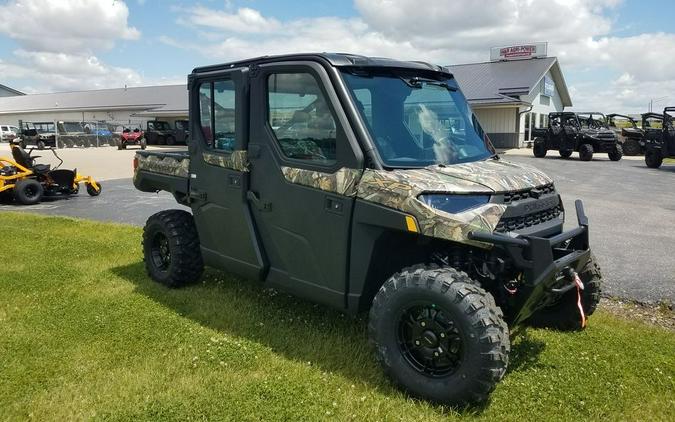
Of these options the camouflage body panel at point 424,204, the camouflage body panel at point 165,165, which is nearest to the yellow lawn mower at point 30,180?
the camouflage body panel at point 165,165

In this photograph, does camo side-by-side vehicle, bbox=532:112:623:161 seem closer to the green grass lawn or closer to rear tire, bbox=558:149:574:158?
rear tire, bbox=558:149:574:158

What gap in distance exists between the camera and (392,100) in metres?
4.08

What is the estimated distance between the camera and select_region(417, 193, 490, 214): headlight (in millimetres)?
3473

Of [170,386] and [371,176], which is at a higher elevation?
[371,176]

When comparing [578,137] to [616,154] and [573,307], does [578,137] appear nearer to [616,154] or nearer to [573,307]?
[616,154]

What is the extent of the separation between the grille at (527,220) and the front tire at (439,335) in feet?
1.31

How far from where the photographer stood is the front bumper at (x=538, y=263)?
3287mm

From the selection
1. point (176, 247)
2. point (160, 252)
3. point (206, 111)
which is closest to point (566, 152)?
point (160, 252)

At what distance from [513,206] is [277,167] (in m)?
1.80

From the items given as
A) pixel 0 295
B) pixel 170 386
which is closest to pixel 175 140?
pixel 0 295

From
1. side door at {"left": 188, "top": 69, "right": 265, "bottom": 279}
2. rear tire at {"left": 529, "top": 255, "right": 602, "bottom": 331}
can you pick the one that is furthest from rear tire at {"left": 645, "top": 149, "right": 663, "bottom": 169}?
side door at {"left": 188, "top": 69, "right": 265, "bottom": 279}

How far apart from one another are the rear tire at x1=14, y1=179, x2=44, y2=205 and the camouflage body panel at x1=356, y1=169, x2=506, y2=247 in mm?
10769

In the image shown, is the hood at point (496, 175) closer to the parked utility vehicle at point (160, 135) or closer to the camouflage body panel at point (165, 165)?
the camouflage body panel at point (165, 165)

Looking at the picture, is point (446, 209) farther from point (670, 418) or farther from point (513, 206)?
point (670, 418)
